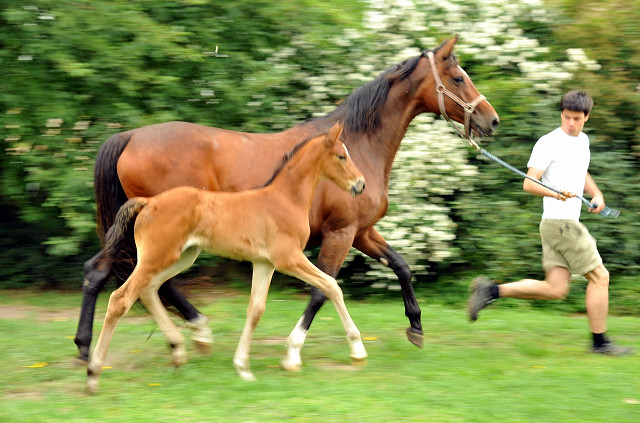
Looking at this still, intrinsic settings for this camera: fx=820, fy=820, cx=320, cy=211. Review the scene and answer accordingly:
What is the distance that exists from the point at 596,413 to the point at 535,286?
151 centimetres

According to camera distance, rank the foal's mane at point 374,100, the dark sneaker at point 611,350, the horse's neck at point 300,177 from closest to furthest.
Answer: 1. the horse's neck at point 300,177
2. the dark sneaker at point 611,350
3. the foal's mane at point 374,100

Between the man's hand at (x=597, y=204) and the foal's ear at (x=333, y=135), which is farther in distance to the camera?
the man's hand at (x=597, y=204)

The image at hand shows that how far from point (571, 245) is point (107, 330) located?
3385 mm

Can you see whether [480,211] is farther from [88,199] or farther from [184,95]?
[88,199]

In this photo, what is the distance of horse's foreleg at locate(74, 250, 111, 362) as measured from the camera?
6074 millimetres

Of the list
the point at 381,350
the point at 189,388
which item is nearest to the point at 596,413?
the point at 381,350

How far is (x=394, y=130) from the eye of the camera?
6719mm

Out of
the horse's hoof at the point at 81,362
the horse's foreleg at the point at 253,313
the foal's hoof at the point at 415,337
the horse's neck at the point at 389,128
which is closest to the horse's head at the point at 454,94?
the horse's neck at the point at 389,128

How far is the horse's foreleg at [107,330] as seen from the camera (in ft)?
17.5

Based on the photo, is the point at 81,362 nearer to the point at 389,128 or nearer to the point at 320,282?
the point at 320,282

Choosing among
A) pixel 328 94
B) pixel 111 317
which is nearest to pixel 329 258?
pixel 111 317

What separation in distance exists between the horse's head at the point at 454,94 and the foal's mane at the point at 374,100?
0.08 metres

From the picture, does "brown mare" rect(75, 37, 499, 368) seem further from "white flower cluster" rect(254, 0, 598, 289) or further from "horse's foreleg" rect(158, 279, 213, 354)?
"white flower cluster" rect(254, 0, 598, 289)

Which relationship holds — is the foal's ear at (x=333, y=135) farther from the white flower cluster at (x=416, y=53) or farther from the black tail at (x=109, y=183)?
the white flower cluster at (x=416, y=53)
